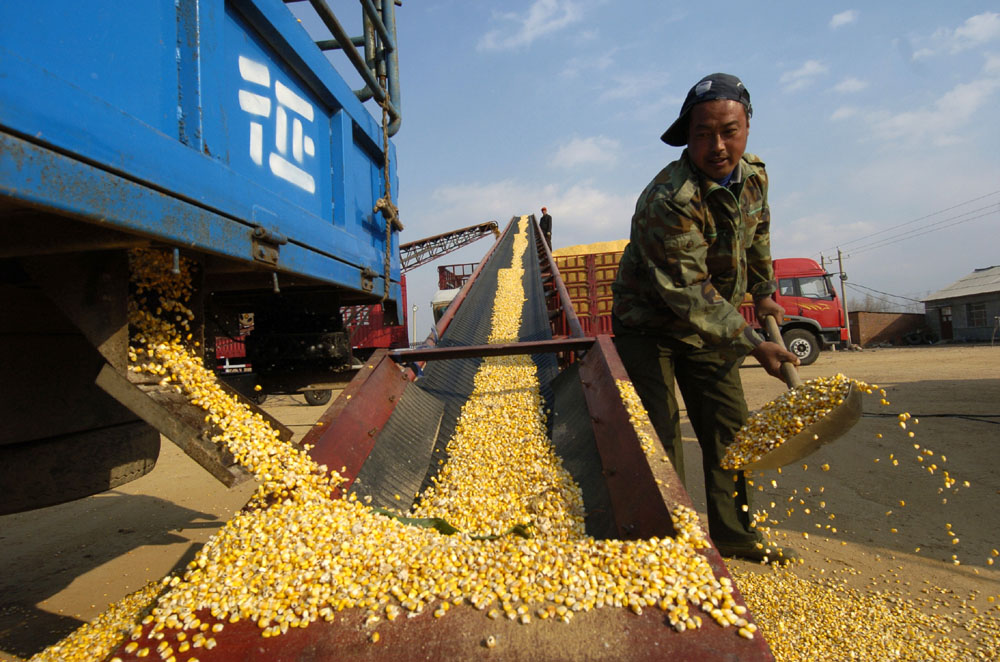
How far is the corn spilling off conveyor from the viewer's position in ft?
3.42

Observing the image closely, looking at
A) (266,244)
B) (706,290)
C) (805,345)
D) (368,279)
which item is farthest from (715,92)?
(805,345)

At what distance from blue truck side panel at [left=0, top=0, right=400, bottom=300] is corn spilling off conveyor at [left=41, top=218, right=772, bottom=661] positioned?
0.70 metres

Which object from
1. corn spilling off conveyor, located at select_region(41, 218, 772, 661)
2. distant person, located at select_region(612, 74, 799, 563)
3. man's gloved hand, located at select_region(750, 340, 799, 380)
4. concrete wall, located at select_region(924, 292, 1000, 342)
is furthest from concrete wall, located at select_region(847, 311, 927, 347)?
corn spilling off conveyor, located at select_region(41, 218, 772, 661)

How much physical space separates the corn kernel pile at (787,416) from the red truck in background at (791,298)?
8.68 m

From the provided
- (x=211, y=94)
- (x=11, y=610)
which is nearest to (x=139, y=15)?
A: (x=211, y=94)

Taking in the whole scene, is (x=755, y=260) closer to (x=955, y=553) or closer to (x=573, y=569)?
(x=955, y=553)

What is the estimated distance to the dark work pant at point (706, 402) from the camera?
2.34 m

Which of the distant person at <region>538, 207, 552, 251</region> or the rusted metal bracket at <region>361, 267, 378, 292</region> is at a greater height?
the distant person at <region>538, 207, 552, 251</region>

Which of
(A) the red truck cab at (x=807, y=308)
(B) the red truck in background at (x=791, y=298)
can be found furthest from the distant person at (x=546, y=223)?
(A) the red truck cab at (x=807, y=308)

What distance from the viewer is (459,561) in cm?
130

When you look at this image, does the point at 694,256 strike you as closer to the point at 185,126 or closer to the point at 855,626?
the point at 855,626

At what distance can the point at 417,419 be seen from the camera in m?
2.61

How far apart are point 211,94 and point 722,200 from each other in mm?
1988

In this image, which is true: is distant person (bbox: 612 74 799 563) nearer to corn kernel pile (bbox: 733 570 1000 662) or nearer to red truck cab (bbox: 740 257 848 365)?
corn kernel pile (bbox: 733 570 1000 662)
